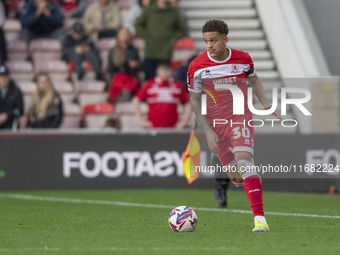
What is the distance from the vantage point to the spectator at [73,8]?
1842 centimetres

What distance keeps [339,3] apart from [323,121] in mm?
3270

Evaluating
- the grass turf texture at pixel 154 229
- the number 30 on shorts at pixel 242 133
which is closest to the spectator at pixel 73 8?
the grass turf texture at pixel 154 229

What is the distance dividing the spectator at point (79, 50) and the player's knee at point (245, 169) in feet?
31.4

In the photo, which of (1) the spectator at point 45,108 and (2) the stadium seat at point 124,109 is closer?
(1) the spectator at point 45,108

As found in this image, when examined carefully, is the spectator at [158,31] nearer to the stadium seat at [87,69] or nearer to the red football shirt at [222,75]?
the stadium seat at [87,69]

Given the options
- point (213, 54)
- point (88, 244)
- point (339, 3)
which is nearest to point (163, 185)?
point (339, 3)

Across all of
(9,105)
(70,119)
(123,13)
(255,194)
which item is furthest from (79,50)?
(255,194)

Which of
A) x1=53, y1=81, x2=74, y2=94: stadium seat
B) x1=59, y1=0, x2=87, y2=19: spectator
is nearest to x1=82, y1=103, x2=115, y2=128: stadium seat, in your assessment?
x1=53, y1=81, x2=74, y2=94: stadium seat

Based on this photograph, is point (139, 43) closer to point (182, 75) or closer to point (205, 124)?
point (182, 75)

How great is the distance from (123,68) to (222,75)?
27.7ft

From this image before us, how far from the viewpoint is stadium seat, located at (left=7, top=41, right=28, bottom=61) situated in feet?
57.5

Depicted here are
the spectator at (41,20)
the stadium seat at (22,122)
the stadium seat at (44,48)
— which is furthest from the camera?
the stadium seat at (44,48)

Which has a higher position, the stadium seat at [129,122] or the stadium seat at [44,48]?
the stadium seat at [44,48]

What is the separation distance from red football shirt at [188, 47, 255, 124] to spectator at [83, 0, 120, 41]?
31.7 ft
